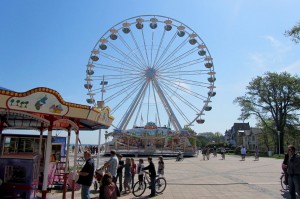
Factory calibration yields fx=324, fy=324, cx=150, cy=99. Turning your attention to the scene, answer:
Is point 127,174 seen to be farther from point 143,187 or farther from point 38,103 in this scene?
point 38,103

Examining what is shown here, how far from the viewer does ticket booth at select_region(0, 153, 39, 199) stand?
10.7 m

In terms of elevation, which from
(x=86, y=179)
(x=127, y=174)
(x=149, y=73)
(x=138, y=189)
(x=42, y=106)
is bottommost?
(x=138, y=189)

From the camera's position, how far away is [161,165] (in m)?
14.6

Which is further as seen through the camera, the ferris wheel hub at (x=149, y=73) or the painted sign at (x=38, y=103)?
the ferris wheel hub at (x=149, y=73)

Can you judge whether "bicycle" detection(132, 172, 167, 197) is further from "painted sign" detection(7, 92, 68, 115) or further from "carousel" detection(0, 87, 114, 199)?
"painted sign" detection(7, 92, 68, 115)

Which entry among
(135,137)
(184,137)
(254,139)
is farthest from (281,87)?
(254,139)

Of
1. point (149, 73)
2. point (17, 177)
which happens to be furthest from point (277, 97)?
point (17, 177)

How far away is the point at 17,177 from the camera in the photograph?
11016 mm

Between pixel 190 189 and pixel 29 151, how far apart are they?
787 cm

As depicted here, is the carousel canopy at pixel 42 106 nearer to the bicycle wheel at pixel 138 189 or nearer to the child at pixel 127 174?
the child at pixel 127 174

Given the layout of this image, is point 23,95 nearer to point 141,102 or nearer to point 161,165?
point 161,165

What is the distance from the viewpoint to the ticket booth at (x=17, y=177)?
10742 mm

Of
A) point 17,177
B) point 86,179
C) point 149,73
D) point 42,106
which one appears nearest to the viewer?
point 86,179

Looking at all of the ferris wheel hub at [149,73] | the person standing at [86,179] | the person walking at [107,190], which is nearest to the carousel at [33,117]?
the person standing at [86,179]
